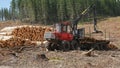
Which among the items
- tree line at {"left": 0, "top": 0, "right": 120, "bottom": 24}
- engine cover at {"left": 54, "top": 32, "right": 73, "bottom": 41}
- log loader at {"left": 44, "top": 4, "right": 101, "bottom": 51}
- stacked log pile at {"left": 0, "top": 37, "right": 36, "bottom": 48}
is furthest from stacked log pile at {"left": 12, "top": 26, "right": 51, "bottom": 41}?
tree line at {"left": 0, "top": 0, "right": 120, "bottom": 24}

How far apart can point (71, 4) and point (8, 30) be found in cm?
7965

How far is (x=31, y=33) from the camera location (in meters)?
35.7

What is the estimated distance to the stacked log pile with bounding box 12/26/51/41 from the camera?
35.5m

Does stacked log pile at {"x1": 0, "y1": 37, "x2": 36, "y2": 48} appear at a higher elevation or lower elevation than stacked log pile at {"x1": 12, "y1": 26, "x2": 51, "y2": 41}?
lower

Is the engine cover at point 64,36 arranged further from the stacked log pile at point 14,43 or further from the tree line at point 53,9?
the tree line at point 53,9

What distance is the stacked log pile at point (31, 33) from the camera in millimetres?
35469

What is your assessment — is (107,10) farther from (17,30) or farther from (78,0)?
(17,30)

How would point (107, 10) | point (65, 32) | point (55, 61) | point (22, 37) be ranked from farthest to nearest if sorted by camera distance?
1. point (107, 10)
2. point (22, 37)
3. point (65, 32)
4. point (55, 61)

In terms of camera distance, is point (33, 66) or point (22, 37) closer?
point (33, 66)

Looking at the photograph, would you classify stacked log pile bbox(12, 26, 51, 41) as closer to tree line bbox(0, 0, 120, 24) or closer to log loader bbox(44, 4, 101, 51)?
log loader bbox(44, 4, 101, 51)

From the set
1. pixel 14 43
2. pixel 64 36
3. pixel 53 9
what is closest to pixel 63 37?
pixel 64 36

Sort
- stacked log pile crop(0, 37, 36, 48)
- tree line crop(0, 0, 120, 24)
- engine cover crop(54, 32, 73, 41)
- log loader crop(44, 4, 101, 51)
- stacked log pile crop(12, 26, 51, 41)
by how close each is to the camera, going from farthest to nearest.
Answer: tree line crop(0, 0, 120, 24)
stacked log pile crop(12, 26, 51, 41)
stacked log pile crop(0, 37, 36, 48)
engine cover crop(54, 32, 73, 41)
log loader crop(44, 4, 101, 51)

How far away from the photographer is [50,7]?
12000cm

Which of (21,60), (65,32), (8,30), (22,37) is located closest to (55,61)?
(21,60)
